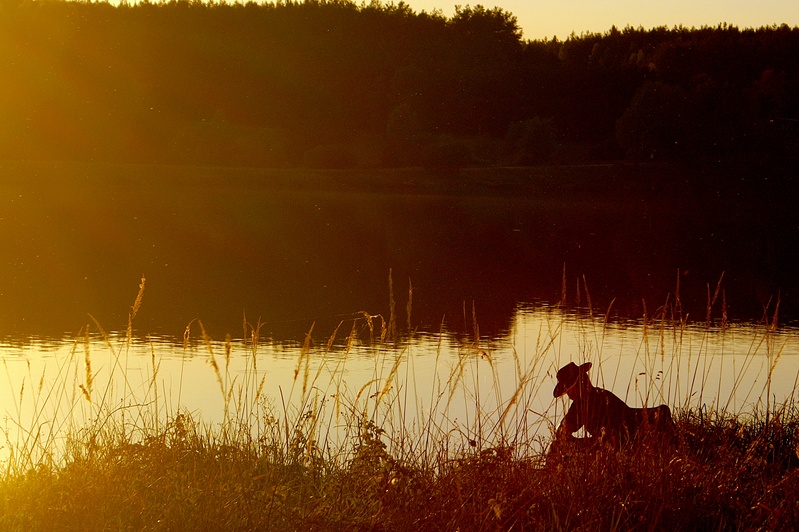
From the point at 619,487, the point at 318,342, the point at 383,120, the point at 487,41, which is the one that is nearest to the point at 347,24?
the point at 487,41

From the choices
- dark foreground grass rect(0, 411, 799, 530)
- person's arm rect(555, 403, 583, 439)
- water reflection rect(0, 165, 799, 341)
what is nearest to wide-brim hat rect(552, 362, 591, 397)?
person's arm rect(555, 403, 583, 439)

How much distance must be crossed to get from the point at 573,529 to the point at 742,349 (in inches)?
391

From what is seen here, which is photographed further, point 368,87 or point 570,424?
point 368,87

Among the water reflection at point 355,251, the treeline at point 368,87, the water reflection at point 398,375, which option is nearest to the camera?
the water reflection at point 398,375

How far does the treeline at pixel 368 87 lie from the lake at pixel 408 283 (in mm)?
4323

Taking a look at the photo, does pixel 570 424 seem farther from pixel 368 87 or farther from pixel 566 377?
pixel 368 87

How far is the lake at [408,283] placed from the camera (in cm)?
946

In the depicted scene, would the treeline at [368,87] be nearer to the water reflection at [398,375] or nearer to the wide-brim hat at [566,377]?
the water reflection at [398,375]

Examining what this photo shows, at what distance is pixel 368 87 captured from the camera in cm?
8594

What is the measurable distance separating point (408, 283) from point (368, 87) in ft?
214

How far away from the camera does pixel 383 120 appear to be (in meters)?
78.2

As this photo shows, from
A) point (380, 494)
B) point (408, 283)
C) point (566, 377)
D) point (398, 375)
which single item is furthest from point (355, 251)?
point (380, 494)

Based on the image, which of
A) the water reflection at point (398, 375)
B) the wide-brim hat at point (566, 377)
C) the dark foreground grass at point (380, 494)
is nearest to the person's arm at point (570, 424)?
the wide-brim hat at point (566, 377)

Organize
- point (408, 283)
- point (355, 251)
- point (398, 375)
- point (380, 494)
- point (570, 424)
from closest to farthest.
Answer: point (380, 494), point (570, 424), point (398, 375), point (408, 283), point (355, 251)
